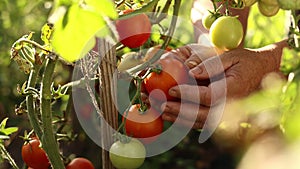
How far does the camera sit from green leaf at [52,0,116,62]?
1.82ft

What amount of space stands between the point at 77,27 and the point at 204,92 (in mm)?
692

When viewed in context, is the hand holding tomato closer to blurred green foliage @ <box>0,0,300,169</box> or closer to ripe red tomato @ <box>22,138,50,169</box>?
ripe red tomato @ <box>22,138,50,169</box>

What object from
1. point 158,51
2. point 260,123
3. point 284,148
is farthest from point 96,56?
point 284,148

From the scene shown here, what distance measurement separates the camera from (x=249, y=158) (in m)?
0.50

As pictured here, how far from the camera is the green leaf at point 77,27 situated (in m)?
0.56

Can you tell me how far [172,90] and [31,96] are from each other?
0.87ft

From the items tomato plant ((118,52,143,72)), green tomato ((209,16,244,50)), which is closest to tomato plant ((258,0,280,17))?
green tomato ((209,16,244,50))

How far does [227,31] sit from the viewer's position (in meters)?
1.00

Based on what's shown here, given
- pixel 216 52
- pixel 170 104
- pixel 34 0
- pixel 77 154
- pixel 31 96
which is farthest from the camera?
pixel 34 0

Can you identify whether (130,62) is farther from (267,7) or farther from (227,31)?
(267,7)

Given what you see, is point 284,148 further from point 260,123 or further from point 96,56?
point 96,56

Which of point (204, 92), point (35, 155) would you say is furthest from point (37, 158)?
point (204, 92)

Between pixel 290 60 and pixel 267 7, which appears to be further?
pixel 267 7

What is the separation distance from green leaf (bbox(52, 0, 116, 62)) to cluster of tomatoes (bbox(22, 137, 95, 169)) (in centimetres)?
66
